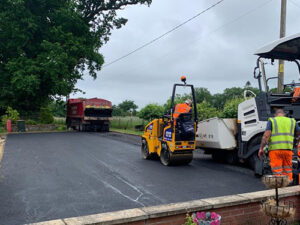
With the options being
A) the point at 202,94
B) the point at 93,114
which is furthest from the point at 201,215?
the point at 202,94

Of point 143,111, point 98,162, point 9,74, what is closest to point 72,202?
point 98,162

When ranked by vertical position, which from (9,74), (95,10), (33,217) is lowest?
(33,217)

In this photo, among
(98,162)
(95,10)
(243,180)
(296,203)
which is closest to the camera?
(296,203)

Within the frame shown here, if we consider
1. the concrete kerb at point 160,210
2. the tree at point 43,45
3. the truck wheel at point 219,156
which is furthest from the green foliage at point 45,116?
the concrete kerb at point 160,210

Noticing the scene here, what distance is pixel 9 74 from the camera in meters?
27.0

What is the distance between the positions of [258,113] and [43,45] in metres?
23.1

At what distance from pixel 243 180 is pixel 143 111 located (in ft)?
59.3

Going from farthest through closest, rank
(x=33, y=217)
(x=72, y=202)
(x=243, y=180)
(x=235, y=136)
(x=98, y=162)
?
(x=98, y=162) → (x=235, y=136) → (x=243, y=180) → (x=72, y=202) → (x=33, y=217)

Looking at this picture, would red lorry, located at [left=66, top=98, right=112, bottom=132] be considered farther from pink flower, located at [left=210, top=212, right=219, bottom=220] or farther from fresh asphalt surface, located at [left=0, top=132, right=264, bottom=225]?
pink flower, located at [left=210, top=212, right=219, bottom=220]

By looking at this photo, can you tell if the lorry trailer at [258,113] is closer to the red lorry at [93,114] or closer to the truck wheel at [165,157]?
the truck wheel at [165,157]

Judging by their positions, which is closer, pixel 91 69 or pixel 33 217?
pixel 33 217

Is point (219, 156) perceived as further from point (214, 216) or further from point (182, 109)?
point (214, 216)

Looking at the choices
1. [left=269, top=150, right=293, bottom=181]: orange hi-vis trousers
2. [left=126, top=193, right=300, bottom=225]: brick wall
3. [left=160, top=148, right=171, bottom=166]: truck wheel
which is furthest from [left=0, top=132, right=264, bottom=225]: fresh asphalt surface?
[left=126, top=193, right=300, bottom=225]: brick wall

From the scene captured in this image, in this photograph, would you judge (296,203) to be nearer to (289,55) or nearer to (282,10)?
(289,55)
